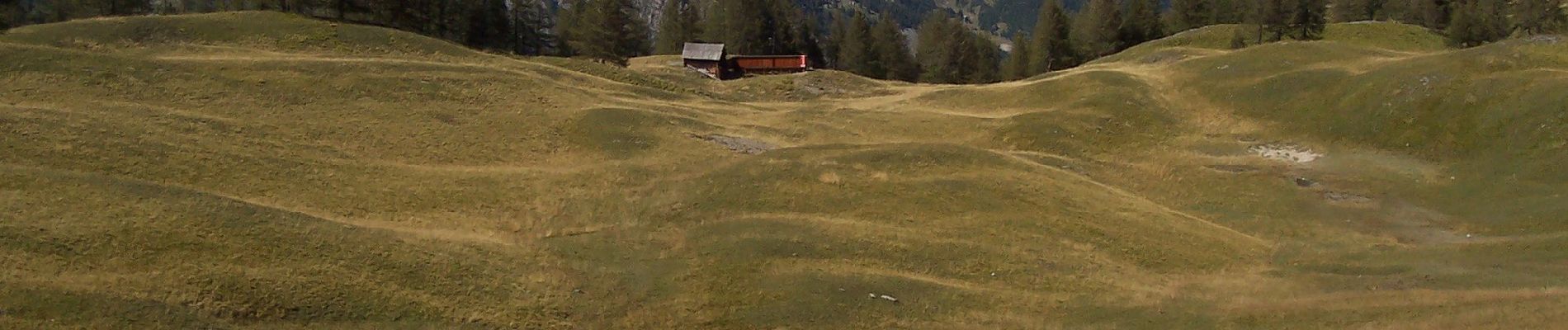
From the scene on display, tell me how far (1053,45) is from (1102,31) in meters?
8.17

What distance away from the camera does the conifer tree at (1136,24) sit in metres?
129

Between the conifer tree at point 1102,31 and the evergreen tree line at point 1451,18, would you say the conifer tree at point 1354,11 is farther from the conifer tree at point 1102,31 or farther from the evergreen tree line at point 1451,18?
the conifer tree at point 1102,31

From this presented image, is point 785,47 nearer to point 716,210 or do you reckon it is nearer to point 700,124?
point 700,124

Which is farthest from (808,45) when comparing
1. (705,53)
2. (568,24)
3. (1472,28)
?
(1472,28)

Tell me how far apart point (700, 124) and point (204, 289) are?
Answer: 37746 millimetres

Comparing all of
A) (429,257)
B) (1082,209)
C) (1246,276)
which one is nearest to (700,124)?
(1082,209)

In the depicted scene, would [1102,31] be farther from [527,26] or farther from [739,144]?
[739,144]

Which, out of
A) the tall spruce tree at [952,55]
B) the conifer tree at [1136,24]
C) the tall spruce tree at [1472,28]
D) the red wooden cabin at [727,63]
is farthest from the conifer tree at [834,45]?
the tall spruce tree at [1472,28]

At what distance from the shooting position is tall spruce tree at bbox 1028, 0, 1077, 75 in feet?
408

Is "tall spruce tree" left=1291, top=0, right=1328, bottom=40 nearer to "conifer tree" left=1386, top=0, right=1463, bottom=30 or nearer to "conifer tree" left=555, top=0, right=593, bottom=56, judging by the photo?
"conifer tree" left=1386, top=0, right=1463, bottom=30

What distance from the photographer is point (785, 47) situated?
135 metres

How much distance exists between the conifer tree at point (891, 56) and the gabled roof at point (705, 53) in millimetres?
38026

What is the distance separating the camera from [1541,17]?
109 meters

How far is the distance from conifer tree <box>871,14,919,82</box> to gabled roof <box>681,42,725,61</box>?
38026 millimetres
